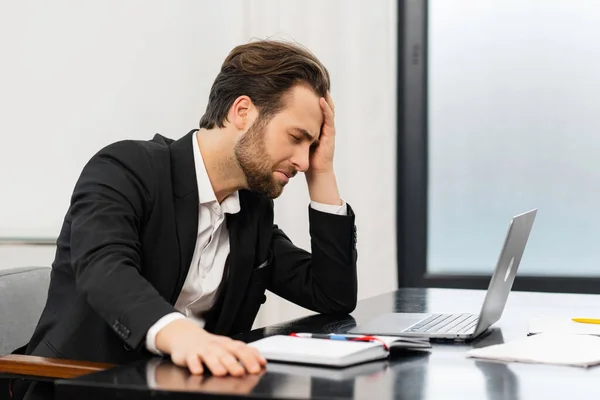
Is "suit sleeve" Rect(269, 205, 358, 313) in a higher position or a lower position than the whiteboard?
lower

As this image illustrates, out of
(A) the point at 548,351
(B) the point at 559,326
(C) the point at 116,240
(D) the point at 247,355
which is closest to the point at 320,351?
(D) the point at 247,355

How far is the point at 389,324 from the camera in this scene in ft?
5.05

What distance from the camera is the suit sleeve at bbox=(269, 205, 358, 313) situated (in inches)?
72.4

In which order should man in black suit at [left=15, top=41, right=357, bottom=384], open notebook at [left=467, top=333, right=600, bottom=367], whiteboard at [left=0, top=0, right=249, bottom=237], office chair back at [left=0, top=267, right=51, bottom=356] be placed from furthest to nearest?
whiteboard at [left=0, top=0, right=249, bottom=237], office chair back at [left=0, top=267, right=51, bottom=356], man in black suit at [left=15, top=41, right=357, bottom=384], open notebook at [left=467, top=333, right=600, bottom=367]

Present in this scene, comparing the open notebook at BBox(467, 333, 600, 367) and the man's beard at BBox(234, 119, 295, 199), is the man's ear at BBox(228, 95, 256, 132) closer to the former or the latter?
the man's beard at BBox(234, 119, 295, 199)

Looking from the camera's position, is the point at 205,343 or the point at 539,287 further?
the point at 539,287

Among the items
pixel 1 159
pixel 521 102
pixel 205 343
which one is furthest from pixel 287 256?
pixel 521 102

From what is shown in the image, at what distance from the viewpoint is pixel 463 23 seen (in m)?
3.18

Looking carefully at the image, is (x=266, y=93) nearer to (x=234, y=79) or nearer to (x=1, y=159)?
(x=234, y=79)

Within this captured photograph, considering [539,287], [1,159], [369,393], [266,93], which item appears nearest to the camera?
[369,393]

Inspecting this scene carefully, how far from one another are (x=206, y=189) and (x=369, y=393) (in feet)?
2.93

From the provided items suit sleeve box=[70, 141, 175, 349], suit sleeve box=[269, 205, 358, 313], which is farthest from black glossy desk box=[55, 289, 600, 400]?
suit sleeve box=[269, 205, 358, 313]

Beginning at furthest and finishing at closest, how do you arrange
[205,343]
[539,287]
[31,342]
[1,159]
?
[539,287]
[1,159]
[31,342]
[205,343]

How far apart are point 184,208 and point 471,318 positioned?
1.95ft
